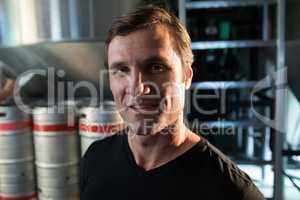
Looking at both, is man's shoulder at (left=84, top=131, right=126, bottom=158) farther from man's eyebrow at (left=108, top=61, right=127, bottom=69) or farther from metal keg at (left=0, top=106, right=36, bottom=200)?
metal keg at (left=0, top=106, right=36, bottom=200)

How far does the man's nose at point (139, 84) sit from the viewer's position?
0.59 meters

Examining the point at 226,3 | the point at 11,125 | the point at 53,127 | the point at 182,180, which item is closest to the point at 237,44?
the point at 226,3

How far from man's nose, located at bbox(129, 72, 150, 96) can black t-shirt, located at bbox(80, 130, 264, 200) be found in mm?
173

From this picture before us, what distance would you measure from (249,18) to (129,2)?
1266 millimetres

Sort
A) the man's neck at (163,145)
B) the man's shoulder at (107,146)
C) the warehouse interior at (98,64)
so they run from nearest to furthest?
the man's neck at (163,145)
the man's shoulder at (107,146)
the warehouse interior at (98,64)

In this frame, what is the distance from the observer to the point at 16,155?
1795mm

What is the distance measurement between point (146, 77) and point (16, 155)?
142 centimetres

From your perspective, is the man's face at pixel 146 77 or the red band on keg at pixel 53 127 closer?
the man's face at pixel 146 77

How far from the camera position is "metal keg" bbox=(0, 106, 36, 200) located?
1.75 m

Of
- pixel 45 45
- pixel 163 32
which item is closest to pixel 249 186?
pixel 163 32

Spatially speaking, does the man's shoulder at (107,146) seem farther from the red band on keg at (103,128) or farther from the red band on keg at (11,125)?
the red band on keg at (11,125)

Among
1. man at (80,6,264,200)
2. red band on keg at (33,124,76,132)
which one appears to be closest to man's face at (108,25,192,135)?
man at (80,6,264,200)

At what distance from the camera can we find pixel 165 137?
693 millimetres

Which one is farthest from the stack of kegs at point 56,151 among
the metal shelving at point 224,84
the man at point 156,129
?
the man at point 156,129
